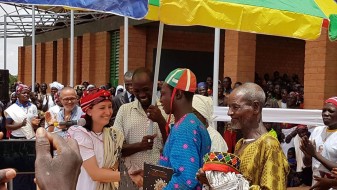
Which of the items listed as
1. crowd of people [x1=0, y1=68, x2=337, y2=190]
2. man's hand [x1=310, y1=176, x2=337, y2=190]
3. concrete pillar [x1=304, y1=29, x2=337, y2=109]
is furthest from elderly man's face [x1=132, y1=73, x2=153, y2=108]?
concrete pillar [x1=304, y1=29, x2=337, y2=109]

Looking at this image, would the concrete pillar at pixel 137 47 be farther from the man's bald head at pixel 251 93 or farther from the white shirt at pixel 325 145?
the man's bald head at pixel 251 93

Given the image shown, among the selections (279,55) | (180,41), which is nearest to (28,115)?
(180,41)

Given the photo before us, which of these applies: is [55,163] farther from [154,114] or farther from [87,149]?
[154,114]

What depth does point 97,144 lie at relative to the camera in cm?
372

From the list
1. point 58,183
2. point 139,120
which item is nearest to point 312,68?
point 139,120

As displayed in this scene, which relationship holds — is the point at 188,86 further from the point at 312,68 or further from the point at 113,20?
the point at 113,20

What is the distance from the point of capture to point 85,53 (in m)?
18.8

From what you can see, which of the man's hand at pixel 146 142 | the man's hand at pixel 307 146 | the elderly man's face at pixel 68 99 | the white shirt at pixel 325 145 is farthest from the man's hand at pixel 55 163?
the elderly man's face at pixel 68 99

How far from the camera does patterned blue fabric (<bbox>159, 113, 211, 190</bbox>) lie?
2.98 meters

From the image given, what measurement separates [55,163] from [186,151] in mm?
2001

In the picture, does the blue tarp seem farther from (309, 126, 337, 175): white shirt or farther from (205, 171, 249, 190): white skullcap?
(309, 126, 337, 175): white shirt

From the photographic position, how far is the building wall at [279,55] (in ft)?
53.5

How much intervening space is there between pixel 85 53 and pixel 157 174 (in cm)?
1597

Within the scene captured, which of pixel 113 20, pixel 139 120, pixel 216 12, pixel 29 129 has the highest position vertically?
pixel 113 20
